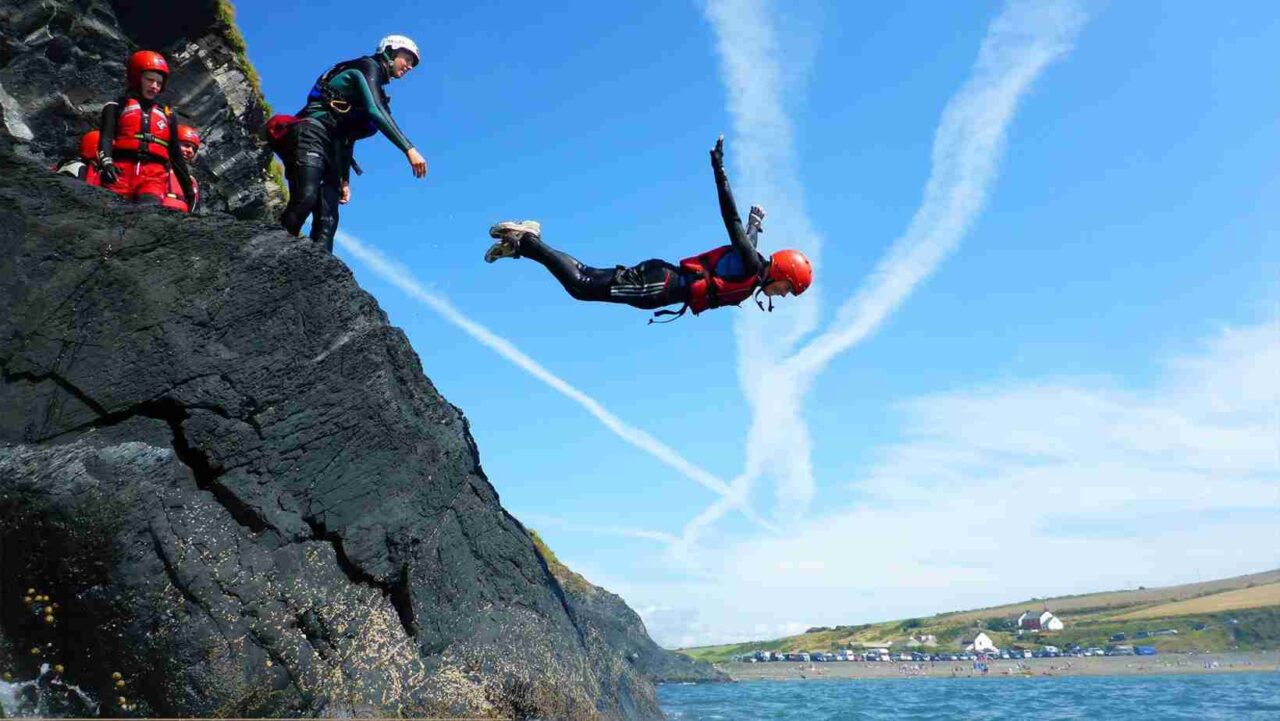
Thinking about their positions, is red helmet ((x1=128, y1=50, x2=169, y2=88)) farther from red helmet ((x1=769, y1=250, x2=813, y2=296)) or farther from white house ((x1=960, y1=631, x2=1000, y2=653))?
white house ((x1=960, y1=631, x2=1000, y2=653))

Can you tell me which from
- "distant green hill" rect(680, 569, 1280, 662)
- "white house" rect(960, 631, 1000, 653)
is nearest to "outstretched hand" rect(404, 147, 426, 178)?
"distant green hill" rect(680, 569, 1280, 662)

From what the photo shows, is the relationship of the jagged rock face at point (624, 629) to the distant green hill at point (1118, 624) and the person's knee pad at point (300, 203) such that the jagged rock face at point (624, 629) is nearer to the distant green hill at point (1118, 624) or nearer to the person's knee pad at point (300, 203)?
the person's knee pad at point (300, 203)

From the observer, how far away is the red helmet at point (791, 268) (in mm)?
9148

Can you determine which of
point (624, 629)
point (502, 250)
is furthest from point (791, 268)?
point (624, 629)

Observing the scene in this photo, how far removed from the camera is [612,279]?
949 centimetres

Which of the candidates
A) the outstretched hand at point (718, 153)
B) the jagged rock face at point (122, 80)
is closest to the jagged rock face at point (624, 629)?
the jagged rock face at point (122, 80)

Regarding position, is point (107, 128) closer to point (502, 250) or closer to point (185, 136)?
point (185, 136)

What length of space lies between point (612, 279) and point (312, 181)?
3.69 m

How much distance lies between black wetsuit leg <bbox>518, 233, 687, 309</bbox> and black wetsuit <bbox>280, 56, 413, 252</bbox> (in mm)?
1931

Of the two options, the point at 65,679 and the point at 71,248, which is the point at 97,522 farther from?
the point at 71,248

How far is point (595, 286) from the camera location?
31.1 feet

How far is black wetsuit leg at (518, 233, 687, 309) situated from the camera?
9461 millimetres

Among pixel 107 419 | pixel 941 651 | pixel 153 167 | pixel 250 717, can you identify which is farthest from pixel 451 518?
pixel 941 651

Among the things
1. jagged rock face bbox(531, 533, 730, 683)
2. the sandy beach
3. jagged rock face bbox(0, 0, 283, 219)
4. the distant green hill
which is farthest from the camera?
the distant green hill
